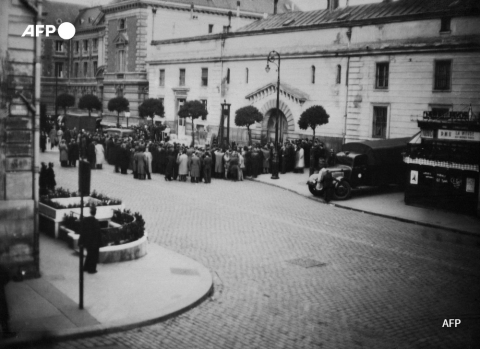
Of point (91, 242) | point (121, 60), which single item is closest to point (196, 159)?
point (91, 242)

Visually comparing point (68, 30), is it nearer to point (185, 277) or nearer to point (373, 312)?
point (185, 277)

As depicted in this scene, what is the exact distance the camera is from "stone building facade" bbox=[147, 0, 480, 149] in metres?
33.3

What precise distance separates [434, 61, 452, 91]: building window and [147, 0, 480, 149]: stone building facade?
5 cm

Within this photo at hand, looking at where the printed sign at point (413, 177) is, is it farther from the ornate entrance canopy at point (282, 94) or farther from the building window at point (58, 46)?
the building window at point (58, 46)

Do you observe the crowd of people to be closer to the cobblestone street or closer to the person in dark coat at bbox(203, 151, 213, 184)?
the person in dark coat at bbox(203, 151, 213, 184)

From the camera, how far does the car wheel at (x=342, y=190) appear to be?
26250 millimetres

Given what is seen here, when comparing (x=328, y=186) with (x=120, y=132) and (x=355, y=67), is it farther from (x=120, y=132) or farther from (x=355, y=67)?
(x=120, y=132)

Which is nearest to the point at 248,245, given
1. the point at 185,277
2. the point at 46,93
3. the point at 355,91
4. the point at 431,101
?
the point at 185,277

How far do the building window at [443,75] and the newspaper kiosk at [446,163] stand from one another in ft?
33.5

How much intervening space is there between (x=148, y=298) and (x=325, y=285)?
3926mm

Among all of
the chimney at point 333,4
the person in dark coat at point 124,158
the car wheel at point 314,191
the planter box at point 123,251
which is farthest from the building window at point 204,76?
the planter box at point 123,251

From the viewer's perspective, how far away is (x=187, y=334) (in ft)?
34.0

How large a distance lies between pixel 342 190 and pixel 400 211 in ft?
10.6

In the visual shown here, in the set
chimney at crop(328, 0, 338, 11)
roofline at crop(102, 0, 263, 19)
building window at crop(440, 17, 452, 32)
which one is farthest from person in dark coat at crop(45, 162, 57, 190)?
roofline at crop(102, 0, 263, 19)
